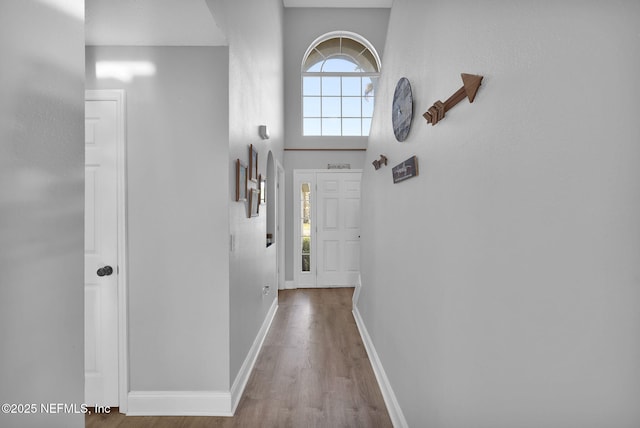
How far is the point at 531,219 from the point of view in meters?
0.84

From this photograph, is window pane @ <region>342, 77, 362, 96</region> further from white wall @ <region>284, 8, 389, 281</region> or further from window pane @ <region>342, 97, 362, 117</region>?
white wall @ <region>284, 8, 389, 281</region>

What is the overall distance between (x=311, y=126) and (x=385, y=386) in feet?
15.2

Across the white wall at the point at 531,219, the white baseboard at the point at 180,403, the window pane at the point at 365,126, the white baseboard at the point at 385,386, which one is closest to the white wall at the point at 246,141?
the white baseboard at the point at 180,403

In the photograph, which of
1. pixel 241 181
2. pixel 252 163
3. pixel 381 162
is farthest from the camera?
pixel 252 163

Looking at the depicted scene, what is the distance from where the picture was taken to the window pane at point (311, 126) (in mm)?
6211

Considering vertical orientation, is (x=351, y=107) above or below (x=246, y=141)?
above

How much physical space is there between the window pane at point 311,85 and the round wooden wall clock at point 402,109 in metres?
4.27

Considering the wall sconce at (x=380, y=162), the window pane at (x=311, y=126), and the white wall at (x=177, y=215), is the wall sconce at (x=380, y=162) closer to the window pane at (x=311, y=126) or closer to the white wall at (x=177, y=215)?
the white wall at (x=177, y=215)

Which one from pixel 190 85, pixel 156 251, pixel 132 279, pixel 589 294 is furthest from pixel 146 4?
pixel 589 294

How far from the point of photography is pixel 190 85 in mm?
2240

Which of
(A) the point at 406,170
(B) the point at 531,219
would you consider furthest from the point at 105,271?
(B) the point at 531,219

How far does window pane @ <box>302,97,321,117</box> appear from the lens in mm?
6250

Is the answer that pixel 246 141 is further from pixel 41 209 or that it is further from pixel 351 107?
pixel 351 107

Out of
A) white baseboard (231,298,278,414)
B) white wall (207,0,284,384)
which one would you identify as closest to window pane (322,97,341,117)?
white wall (207,0,284,384)
